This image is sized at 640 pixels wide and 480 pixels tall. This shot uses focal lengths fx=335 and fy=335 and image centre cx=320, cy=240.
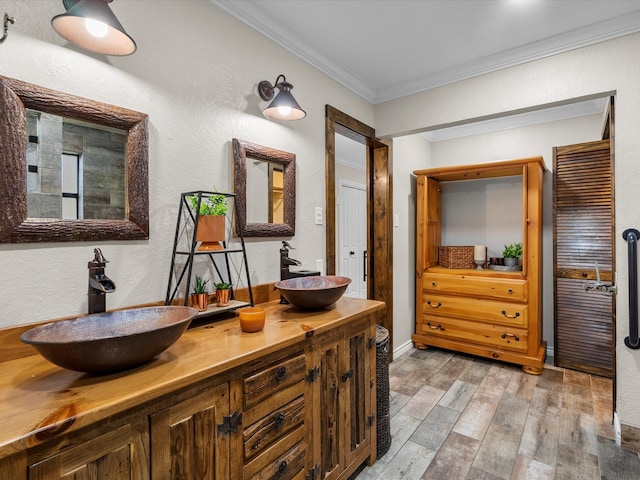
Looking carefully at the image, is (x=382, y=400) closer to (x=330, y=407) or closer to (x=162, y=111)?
(x=330, y=407)

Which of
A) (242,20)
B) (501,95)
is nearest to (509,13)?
(501,95)

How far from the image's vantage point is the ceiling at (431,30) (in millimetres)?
1893

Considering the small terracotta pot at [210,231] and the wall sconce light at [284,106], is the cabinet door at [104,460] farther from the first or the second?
the wall sconce light at [284,106]

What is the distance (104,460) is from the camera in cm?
81

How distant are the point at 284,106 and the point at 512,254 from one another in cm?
289

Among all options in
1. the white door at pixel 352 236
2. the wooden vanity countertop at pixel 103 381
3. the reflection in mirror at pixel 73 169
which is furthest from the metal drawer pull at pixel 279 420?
the white door at pixel 352 236

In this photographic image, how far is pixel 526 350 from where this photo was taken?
3.06 meters

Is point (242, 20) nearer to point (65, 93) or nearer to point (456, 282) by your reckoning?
point (65, 93)

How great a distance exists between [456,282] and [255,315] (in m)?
2.60

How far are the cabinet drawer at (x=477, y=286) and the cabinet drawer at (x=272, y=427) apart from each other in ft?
8.10

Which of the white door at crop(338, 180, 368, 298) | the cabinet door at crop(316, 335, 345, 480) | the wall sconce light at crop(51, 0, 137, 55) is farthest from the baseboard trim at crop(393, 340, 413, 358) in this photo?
the wall sconce light at crop(51, 0, 137, 55)

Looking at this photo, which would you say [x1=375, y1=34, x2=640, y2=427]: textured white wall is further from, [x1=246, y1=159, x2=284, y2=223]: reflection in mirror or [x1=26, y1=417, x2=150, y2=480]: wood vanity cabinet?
[x1=26, y1=417, x2=150, y2=480]: wood vanity cabinet

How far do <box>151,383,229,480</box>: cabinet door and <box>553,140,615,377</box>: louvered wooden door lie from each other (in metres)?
3.32

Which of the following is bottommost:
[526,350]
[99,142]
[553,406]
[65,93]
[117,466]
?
[553,406]
